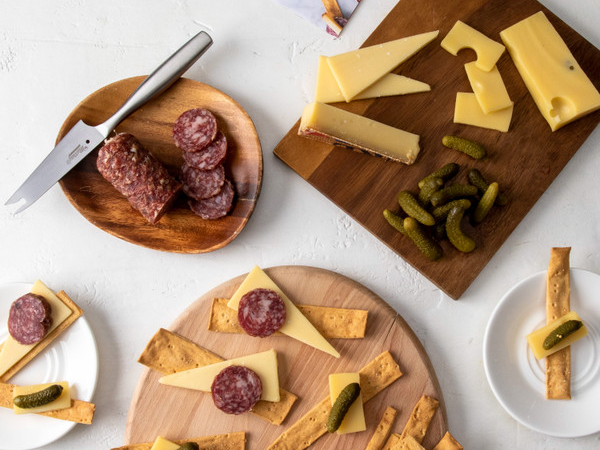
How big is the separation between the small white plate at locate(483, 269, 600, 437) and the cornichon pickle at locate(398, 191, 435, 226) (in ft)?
1.20

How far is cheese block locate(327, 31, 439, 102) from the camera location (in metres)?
1.95

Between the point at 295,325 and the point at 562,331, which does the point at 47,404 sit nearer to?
the point at 295,325

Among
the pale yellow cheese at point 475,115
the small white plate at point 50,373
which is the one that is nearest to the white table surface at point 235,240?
the small white plate at point 50,373

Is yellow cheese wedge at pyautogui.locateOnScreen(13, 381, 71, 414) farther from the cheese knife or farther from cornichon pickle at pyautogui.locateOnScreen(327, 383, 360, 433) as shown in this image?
cornichon pickle at pyautogui.locateOnScreen(327, 383, 360, 433)

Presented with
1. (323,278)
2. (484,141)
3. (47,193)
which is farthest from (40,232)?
(484,141)

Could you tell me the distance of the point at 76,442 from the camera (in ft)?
6.60

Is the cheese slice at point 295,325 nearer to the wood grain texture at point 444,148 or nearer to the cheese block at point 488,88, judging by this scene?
the wood grain texture at point 444,148

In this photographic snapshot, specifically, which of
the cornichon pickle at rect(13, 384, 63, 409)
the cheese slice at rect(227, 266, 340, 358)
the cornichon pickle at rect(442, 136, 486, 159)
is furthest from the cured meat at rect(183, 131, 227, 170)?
the cornichon pickle at rect(13, 384, 63, 409)

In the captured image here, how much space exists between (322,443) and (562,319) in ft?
2.77

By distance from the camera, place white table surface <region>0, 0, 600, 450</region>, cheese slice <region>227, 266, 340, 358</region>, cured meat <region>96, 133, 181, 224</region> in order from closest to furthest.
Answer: cured meat <region>96, 133, 181, 224</region> → cheese slice <region>227, 266, 340, 358</region> → white table surface <region>0, 0, 600, 450</region>

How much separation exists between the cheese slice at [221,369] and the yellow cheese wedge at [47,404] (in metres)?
0.30

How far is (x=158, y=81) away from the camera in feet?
6.29

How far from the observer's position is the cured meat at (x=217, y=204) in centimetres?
191

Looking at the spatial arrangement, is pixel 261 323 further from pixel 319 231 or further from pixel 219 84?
pixel 219 84
